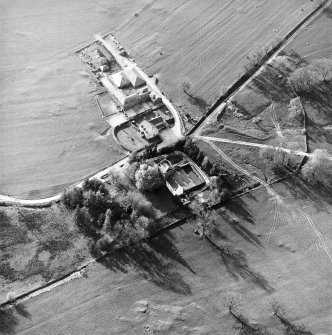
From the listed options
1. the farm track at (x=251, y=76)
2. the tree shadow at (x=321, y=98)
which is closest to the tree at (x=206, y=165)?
the farm track at (x=251, y=76)

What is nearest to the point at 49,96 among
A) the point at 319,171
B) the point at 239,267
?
the point at 239,267

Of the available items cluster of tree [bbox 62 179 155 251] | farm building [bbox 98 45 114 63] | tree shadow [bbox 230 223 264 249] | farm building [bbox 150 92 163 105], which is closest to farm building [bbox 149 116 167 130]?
farm building [bbox 150 92 163 105]

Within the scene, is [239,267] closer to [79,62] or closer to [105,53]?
[105,53]

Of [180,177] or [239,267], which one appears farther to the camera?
[180,177]

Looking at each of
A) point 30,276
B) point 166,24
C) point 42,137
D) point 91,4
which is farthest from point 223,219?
point 91,4

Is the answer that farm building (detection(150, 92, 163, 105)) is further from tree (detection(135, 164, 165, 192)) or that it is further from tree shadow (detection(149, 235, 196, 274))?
tree shadow (detection(149, 235, 196, 274))

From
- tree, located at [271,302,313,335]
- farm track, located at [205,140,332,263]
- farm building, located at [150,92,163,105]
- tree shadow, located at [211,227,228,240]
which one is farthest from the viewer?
farm building, located at [150,92,163,105]
